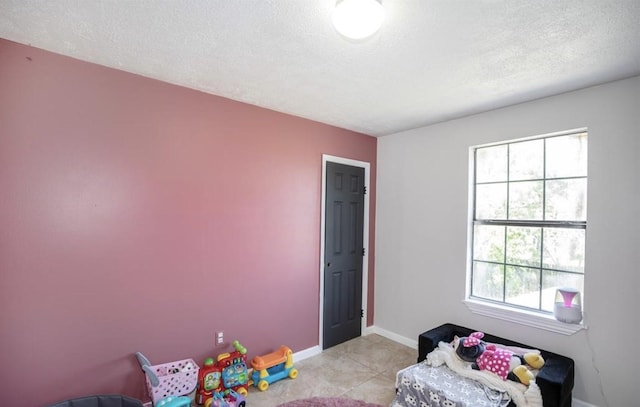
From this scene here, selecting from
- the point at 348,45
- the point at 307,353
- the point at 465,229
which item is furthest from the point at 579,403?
the point at 348,45

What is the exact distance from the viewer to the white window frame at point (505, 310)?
2.47 m

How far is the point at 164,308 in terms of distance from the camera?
243 cm

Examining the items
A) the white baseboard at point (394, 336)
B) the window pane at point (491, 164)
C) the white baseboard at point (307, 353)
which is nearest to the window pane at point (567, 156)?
the window pane at point (491, 164)

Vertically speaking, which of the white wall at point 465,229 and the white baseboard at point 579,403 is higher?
the white wall at point 465,229

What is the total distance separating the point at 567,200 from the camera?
256 centimetres

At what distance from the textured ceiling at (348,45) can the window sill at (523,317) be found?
1.87 m

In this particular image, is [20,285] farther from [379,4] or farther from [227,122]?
[379,4]

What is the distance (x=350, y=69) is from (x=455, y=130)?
164cm

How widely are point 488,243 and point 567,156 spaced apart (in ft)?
3.35

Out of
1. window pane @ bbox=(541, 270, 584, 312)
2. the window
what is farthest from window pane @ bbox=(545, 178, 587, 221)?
window pane @ bbox=(541, 270, 584, 312)

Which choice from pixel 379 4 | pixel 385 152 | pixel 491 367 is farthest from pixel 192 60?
pixel 491 367

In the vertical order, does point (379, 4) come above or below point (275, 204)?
above

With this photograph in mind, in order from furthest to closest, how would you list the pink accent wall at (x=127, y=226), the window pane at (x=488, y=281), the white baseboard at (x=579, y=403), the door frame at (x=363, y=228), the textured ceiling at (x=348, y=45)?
the door frame at (x=363, y=228), the window pane at (x=488, y=281), the white baseboard at (x=579, y=403), the pink accent wall at (x=127, y=226), the textured ceiling at (x=348, y=45)

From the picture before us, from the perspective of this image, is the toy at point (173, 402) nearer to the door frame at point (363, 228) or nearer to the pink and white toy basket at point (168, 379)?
the pink and white toy basket at point (168, 379)
